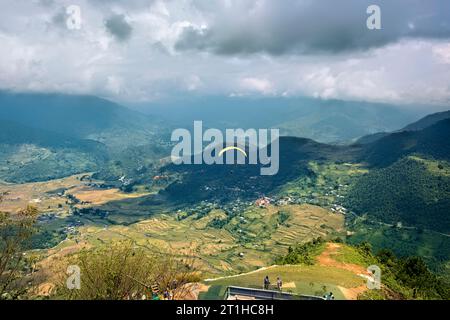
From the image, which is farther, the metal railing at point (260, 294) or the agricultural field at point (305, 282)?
the agricultural field at point (305, 282)

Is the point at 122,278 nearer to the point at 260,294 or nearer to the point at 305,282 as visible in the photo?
the point at 260,294

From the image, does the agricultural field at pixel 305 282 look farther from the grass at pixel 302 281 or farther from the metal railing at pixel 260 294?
the metal railing at pixel 260 294

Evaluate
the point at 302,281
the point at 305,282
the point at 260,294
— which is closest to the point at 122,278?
the point at 260,294

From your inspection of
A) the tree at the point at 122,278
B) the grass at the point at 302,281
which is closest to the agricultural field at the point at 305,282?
the grass at the point at 302,281

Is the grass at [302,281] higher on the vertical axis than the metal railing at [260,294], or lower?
lower

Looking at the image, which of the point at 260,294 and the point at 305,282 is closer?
the point at 260,294

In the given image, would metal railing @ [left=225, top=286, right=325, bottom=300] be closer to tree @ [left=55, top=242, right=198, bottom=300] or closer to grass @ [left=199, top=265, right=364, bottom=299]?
grass @ [left=199, top=265, right=364, bottom=299]

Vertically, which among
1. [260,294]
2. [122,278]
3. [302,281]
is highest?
[122,278]

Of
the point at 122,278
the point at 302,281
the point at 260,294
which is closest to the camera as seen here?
the point at 122,278

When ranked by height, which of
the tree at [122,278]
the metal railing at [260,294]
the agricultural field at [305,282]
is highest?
the tree at [122,278]
